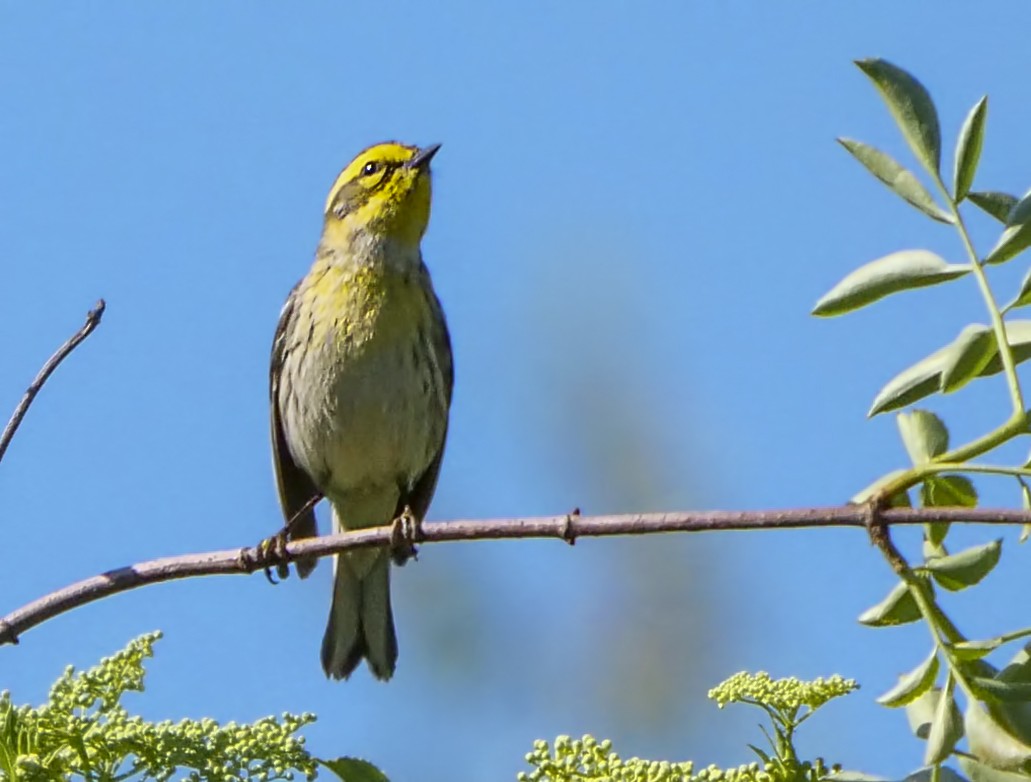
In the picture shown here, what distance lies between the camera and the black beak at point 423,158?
600cm

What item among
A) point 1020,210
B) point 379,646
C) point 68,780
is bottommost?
point 68,780

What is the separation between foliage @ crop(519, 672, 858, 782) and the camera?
66.7 inches

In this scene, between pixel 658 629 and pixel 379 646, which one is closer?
pixel 379 646

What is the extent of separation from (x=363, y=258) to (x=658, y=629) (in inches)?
76.0

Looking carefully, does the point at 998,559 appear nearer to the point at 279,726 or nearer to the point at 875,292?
the point at 875,292

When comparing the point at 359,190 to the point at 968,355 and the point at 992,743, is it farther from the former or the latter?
the point at 992,743

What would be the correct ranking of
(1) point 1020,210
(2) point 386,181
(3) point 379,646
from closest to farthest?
(1) point 1020,210, (3) point 379,646, (2) point 386,181

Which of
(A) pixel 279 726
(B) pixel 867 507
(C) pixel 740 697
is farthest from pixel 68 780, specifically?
(B) pixel 867 507

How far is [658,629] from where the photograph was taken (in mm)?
6113

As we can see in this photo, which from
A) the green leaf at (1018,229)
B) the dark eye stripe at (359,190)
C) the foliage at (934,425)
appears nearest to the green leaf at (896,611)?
the foliage at (934,425)

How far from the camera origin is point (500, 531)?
218cm

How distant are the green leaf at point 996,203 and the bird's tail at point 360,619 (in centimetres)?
404

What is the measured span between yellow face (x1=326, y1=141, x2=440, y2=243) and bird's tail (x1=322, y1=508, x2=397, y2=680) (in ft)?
3.85

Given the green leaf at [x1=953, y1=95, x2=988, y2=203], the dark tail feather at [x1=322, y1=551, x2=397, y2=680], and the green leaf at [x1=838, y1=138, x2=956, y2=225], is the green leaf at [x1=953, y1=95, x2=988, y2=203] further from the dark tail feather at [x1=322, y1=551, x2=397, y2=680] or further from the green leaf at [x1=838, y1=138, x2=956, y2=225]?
the dark tail feather at [x1=322, y1=551, x2=397, y2=680]
